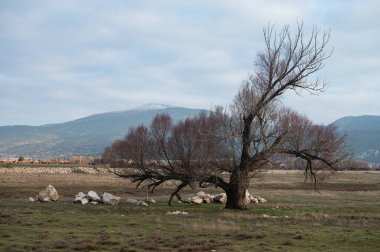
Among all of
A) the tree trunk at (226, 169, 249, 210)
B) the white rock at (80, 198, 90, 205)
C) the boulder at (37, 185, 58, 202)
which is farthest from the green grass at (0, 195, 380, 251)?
the boulder at (37, 185, 58, 202)

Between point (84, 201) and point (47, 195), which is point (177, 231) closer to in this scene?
point (84, 201)

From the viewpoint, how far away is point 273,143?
36.8 meters

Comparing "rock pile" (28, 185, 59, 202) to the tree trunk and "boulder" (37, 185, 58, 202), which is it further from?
the tree trunk

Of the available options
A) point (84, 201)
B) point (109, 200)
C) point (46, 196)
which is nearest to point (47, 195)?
point (46, 196)

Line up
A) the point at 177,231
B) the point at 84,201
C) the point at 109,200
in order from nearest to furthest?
the point at 177,231
the point at 84,201
the point at 109,200

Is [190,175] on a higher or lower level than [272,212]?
higher

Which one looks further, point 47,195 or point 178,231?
point 47,195

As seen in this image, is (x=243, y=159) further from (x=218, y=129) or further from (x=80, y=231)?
(x=80, y=231)

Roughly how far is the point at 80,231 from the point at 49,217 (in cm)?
607

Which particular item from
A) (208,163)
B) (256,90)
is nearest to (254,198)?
(208,163)

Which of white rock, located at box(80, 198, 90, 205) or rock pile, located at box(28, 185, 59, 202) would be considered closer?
white rock, located at box(80, 198, 90, 205)

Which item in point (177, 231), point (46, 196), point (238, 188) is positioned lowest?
point (177, 231)

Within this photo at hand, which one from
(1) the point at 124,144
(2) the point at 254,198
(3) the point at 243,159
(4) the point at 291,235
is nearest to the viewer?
(4) the point at 291,235

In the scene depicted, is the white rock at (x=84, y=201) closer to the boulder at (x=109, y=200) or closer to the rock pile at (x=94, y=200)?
the rock pile at (x=94, y=200)
